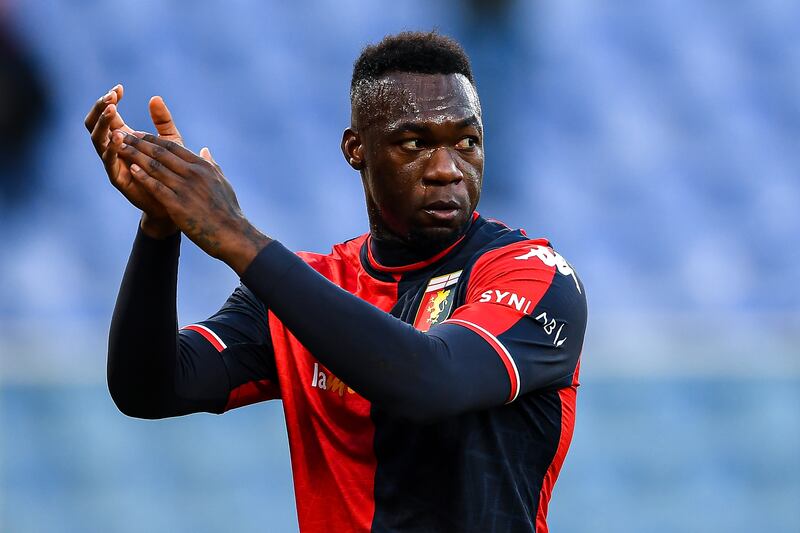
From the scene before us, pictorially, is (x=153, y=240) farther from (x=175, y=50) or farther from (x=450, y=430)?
(x=175, y=50)

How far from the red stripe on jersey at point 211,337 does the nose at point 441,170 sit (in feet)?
1.90

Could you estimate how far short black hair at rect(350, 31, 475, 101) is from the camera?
2.72 metres

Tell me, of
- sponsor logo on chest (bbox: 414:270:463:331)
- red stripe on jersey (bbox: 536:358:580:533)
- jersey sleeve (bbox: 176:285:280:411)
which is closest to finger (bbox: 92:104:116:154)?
jersey sleeve (bbox: 176:285:280:411)

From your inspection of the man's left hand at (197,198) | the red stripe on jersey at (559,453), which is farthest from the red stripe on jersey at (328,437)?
the man's left hand at (197,198)

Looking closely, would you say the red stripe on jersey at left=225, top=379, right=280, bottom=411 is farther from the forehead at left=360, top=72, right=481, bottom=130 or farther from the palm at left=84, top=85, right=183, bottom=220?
the forehead at left=360, top=72, right=481, bottom=130

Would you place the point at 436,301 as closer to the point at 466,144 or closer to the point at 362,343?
the point at 466,144

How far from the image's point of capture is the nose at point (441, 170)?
8.45ft

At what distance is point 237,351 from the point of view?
2.76m

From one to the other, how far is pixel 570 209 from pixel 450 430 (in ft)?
14.4

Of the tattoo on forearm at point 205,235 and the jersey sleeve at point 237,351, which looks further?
the jersey sleeve at point 237,351

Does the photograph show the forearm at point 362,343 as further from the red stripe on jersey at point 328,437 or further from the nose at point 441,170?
the nose at point 441,170

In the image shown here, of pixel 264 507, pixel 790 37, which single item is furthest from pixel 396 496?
pixel 790 37

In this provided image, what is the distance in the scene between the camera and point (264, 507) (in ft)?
18.9

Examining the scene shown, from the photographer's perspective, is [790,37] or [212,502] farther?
[790,37]
